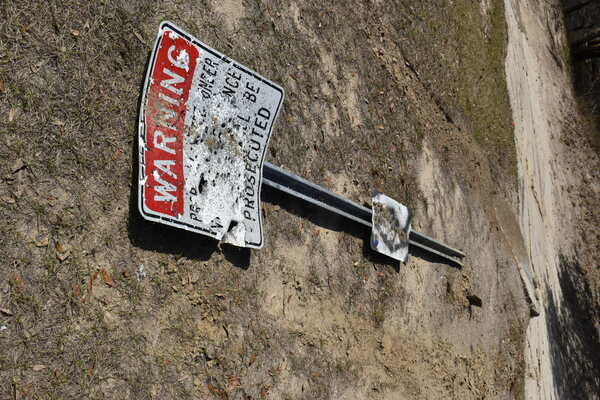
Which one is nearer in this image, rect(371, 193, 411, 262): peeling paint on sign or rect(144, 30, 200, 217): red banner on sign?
rect(144, 30, 200, 217): red banner on sign

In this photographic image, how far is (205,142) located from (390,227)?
6.74 feet

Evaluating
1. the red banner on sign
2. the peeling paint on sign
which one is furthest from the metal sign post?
the peeling paint on sign

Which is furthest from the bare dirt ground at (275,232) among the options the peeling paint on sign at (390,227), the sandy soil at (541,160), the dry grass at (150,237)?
the sandy soil at (541,160)

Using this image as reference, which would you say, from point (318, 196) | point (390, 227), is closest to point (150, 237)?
point (318, 196)

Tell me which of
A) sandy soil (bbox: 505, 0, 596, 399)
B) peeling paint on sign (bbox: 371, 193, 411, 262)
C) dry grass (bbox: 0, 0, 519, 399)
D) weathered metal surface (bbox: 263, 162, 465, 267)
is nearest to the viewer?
dry grass (bbox: 0, 0, 519, 399)

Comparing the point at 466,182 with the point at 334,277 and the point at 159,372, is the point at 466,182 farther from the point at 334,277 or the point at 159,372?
the point at 159,372

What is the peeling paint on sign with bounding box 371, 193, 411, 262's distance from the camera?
478 centimetres

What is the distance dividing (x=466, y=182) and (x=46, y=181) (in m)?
4.85

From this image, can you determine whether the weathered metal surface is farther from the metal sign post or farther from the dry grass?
the dry grass

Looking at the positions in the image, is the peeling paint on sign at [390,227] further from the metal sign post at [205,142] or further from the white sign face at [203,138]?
the white sign face at [203,138]

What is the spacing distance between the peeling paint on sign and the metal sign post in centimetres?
89

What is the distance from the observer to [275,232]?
3939 mm

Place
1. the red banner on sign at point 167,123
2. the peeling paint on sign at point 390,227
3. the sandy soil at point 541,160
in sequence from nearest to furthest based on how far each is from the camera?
the red banner on sign at point 167,123 < the peeling paint on sign at point 390,227 < the sandy soil at point 541,160

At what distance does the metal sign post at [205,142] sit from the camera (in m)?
3.14
